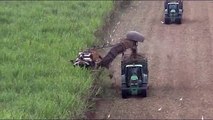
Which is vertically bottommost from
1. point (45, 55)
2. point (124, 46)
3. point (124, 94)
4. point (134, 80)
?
point (124, 94)

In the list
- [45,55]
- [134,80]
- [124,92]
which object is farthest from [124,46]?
[45,55]

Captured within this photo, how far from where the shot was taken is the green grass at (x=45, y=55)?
9.93 meters

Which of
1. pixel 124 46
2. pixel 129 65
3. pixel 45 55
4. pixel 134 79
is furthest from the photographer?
pixel 45 55

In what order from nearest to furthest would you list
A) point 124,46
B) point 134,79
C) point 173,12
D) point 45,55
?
point 134,79, point 124,46, point 45,55, point 173,12

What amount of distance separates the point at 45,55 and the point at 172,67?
279 centimetres

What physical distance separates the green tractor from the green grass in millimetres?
650

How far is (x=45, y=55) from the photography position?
13.1 m

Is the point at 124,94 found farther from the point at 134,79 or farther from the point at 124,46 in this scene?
the point at 124,46

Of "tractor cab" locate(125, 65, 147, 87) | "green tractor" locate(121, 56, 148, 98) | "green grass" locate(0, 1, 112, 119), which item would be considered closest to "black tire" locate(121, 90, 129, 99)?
"green tractor" locate(121, 56, 148, 98)

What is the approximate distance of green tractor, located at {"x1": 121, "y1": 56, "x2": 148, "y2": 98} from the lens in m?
11.4

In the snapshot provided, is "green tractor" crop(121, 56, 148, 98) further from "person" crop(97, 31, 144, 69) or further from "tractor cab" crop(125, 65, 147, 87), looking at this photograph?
"person" crop(97, 31, 144, 69)

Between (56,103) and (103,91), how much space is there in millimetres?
2216

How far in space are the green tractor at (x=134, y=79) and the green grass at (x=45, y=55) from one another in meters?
0.65

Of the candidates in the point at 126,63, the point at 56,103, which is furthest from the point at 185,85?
the point at 56,103
